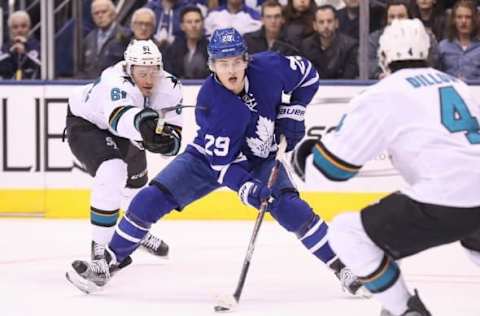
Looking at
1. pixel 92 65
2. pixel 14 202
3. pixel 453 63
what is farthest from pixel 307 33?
pixel 14 202

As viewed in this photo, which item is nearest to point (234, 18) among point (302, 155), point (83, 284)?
point (83, 284)

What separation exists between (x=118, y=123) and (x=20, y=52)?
8.74 feet

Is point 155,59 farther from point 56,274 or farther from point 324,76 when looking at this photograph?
point 324,76

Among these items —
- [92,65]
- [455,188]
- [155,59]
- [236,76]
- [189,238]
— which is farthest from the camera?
[92,65]

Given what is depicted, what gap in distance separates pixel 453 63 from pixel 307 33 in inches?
32.8

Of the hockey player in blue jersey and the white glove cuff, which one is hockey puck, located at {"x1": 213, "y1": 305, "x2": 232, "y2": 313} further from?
the white glove cuff

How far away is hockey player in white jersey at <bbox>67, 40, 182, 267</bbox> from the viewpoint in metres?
4.55

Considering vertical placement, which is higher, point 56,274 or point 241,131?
point 241,131

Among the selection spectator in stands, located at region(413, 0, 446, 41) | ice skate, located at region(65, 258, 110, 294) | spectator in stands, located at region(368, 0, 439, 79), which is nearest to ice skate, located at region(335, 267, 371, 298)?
ice skate, located at region(65, 258, 110, 294)

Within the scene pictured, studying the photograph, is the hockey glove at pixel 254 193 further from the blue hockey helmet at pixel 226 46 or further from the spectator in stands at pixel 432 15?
the spectator in stands at pixel 432 15

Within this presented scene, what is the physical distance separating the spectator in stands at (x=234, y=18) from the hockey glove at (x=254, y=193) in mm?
2836

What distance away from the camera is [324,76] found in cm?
666

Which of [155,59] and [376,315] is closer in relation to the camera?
[376,315]

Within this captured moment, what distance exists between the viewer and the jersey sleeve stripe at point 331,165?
127 inches
